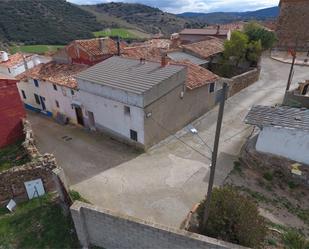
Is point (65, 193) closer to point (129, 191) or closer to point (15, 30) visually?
point (129, 191)

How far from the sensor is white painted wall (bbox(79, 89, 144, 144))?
53.0ft

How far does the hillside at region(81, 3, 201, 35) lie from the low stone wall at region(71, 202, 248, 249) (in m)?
110

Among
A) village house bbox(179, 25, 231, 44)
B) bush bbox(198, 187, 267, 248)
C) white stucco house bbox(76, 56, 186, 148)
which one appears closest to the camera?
bush bbox(198, 187, 267, 248)

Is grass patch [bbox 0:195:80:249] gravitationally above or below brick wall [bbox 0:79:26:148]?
below

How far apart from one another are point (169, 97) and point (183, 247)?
1091 centimetres

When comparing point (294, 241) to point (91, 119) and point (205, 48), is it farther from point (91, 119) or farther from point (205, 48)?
point (205, 48)

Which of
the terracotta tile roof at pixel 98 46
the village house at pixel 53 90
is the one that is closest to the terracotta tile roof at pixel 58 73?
the village house at pixel 53 90

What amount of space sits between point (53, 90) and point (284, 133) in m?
18.9

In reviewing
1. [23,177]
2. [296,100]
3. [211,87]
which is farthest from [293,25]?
[23,177]

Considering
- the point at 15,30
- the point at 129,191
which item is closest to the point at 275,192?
the point at 129,191

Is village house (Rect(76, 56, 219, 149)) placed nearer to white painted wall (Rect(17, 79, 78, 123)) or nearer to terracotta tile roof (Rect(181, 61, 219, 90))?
terracotta tile roof (Rect(181, 61, 219, 90))

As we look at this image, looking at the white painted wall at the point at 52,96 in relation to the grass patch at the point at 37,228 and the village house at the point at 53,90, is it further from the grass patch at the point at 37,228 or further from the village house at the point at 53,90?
the grass patch at the point at 37,228

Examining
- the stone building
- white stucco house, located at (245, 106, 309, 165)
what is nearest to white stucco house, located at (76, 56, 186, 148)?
white stucco house, located at (245, 106, 309, 165)

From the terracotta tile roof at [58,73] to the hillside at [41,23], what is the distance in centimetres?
5760
